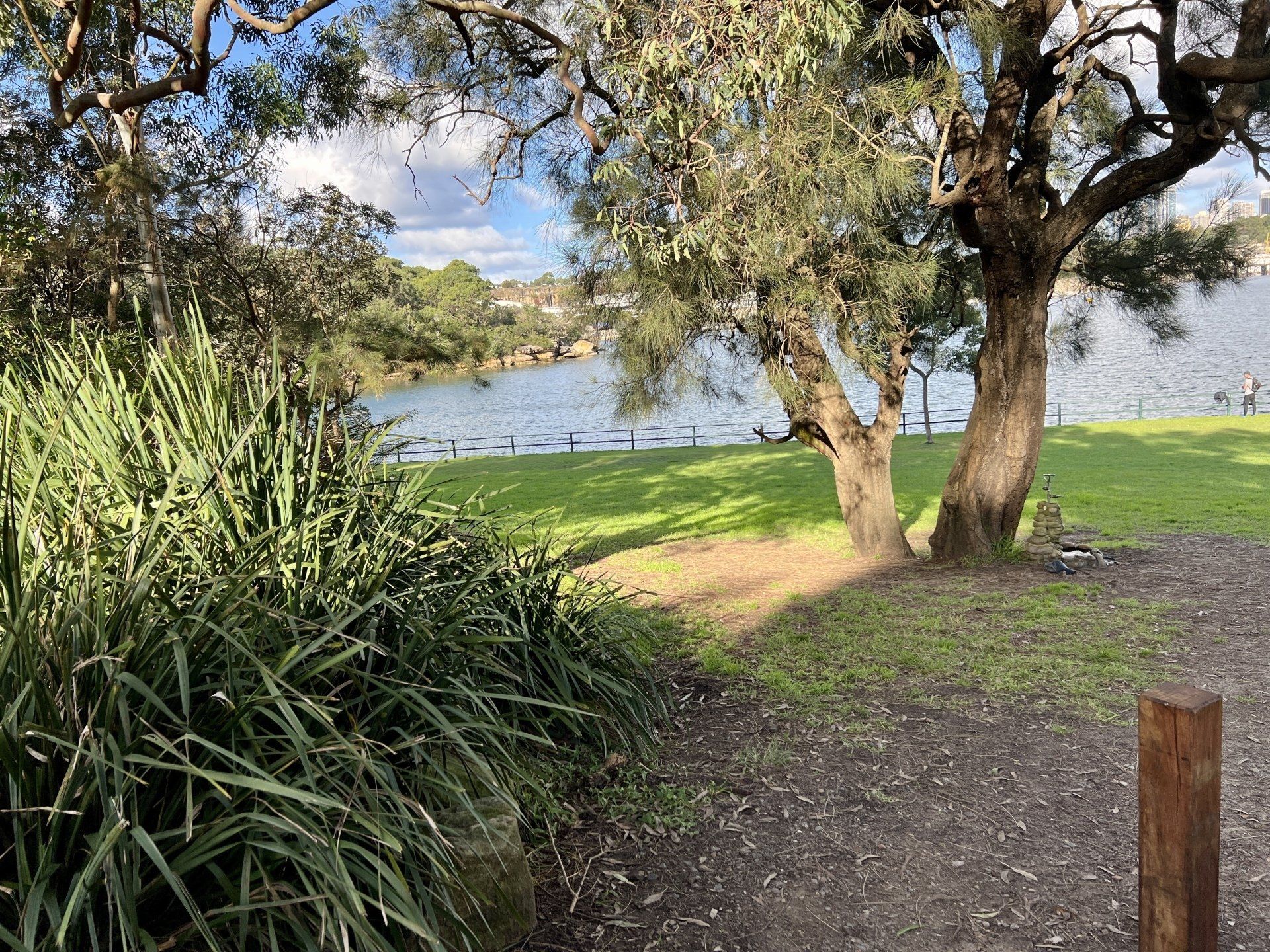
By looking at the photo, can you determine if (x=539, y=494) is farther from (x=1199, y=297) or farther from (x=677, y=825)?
(x=677, y=825)

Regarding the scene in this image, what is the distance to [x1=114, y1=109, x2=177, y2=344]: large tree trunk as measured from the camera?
20.8 feet

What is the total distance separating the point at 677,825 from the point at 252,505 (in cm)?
193

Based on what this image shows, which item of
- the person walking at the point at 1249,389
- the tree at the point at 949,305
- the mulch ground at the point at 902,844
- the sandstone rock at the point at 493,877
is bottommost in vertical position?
the mulch ground at the point at 902,844

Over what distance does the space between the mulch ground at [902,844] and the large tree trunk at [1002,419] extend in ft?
9.91

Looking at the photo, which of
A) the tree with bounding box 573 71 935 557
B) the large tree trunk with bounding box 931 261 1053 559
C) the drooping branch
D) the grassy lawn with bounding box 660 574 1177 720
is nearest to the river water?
the tree with bounding box 573 71 935 557

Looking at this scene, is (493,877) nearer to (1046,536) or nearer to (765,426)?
(1046,536)

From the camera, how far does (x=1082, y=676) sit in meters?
4.58

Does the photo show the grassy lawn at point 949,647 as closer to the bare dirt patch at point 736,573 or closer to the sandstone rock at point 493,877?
the bare dirt patch at point 736,573

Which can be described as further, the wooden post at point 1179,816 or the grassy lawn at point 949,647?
the grassy lawn at point 949,647

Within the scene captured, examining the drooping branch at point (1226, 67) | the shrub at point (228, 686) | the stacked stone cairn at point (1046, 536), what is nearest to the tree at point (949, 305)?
the stacked stone cairn at point (1046, 536)

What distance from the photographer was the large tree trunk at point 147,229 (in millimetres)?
6344

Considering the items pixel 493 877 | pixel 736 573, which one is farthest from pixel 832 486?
pixel 493 877

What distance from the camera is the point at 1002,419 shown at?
7152 mm

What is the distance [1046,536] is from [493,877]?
20.7 feet
